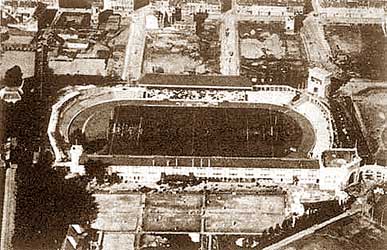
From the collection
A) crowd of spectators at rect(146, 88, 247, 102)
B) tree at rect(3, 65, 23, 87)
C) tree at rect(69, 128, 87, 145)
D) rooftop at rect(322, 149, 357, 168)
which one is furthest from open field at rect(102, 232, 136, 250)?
tree at rect(3, 65, 23, 87)

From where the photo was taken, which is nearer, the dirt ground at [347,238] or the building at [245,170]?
the dirt ground at [347,238]

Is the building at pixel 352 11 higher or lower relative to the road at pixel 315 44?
higher

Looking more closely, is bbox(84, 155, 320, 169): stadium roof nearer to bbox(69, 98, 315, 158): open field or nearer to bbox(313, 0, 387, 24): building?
bbox(69, 98, 315, 158): open field

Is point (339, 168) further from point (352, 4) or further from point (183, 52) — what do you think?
point (352, 4)

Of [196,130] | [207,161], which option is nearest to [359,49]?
[196,130]

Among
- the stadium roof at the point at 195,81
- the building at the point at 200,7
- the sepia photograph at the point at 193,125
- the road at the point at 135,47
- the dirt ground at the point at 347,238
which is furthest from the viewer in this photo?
the building at the point at 200,7

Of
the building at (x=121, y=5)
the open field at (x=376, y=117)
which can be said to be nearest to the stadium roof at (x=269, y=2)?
the building at (x=121, y=5)

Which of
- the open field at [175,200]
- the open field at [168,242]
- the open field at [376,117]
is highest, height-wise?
the open field at [376,117]

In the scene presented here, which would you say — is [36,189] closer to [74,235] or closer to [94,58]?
[74,235]

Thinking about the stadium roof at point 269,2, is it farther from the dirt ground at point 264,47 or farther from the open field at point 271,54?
the dirt ground at point 264,47
